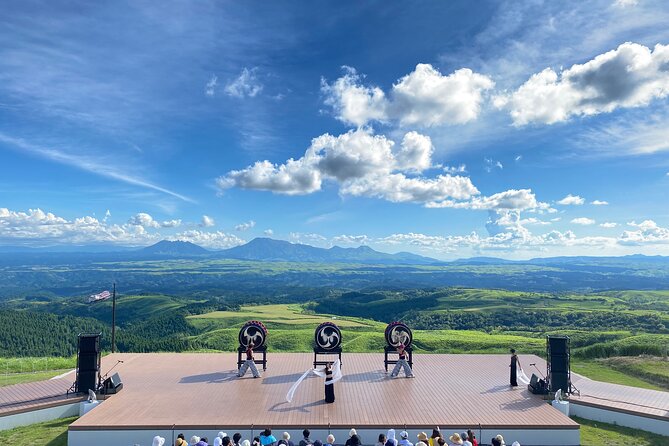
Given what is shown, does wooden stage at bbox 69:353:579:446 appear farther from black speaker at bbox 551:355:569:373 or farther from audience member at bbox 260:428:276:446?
audience member at bbox 260:428:276:446

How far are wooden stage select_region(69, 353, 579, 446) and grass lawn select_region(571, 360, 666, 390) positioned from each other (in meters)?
5.91

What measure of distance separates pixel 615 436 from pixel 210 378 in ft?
67.4

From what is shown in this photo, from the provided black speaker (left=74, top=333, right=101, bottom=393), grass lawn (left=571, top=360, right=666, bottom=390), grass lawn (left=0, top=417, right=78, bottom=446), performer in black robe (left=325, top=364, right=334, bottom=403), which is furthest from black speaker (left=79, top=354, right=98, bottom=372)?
grass lawn (left=571, top=360, right=666, bottom=390)

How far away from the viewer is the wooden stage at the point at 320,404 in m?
19.1

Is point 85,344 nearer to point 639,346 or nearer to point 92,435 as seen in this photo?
point 92,435

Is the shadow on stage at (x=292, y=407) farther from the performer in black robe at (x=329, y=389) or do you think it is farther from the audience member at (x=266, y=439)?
the audience member at (x=266, y=439)

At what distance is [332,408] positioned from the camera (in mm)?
21297

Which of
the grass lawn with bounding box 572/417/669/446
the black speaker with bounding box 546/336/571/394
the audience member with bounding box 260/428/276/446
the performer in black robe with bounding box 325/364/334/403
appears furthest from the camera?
the black speaker with bounding box 546/336/571/394

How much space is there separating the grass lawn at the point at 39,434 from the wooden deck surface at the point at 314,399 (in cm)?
161

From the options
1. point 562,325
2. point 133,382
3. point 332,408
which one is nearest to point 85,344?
point 133,382

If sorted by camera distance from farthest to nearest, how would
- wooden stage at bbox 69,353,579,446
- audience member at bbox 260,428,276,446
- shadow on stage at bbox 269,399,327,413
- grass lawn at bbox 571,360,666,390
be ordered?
1. grass lawn at bbox 571,360,666,390
2. shadow on stage at bbox 269,399,327,413
3. wooden stage at bbox 69,353,579,446
4. audience member at bbox 260,428,276,446

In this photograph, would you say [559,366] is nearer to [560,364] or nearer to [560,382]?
[560,364]

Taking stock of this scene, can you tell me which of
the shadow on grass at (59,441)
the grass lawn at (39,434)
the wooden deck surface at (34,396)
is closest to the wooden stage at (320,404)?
the shadow on grass at (59,441)

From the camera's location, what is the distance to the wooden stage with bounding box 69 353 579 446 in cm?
1911
